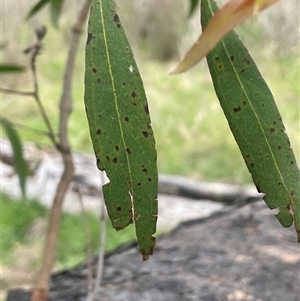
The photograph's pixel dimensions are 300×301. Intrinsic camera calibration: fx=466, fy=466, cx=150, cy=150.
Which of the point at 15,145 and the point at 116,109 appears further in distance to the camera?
the point at 15,145

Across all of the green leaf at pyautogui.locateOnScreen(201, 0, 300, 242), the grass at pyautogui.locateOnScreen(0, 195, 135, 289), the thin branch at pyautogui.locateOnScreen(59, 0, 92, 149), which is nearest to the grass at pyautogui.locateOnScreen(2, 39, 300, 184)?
the grass at pyautogui.locateOnScreen(0, 195, 135, 289)

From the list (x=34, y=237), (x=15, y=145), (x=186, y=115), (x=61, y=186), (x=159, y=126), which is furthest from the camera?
(x=186, y=115)

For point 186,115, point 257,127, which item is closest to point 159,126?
point 186,115

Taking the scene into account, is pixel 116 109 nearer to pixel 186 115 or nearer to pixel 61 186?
pixel 61 186

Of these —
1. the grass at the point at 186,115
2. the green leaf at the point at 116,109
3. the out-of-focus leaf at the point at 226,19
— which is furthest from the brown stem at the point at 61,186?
the grass at the point at 186,115

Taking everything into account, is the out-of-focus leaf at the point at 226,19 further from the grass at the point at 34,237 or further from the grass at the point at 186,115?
the grass at the point at 186,115

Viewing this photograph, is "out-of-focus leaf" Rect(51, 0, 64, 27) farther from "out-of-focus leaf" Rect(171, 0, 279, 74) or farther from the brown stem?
"out-of-focus leaf" Rect(171, 0, 279, 74)

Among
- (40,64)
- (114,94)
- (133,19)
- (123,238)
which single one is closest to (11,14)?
(40,64)

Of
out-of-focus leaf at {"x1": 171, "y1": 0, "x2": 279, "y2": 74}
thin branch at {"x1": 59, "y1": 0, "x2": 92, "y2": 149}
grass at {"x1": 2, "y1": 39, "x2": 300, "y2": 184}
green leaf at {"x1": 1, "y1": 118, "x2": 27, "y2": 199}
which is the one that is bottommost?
grass at {"x1": 2, "y1": 39, "x2": 300, "y2": 184}
